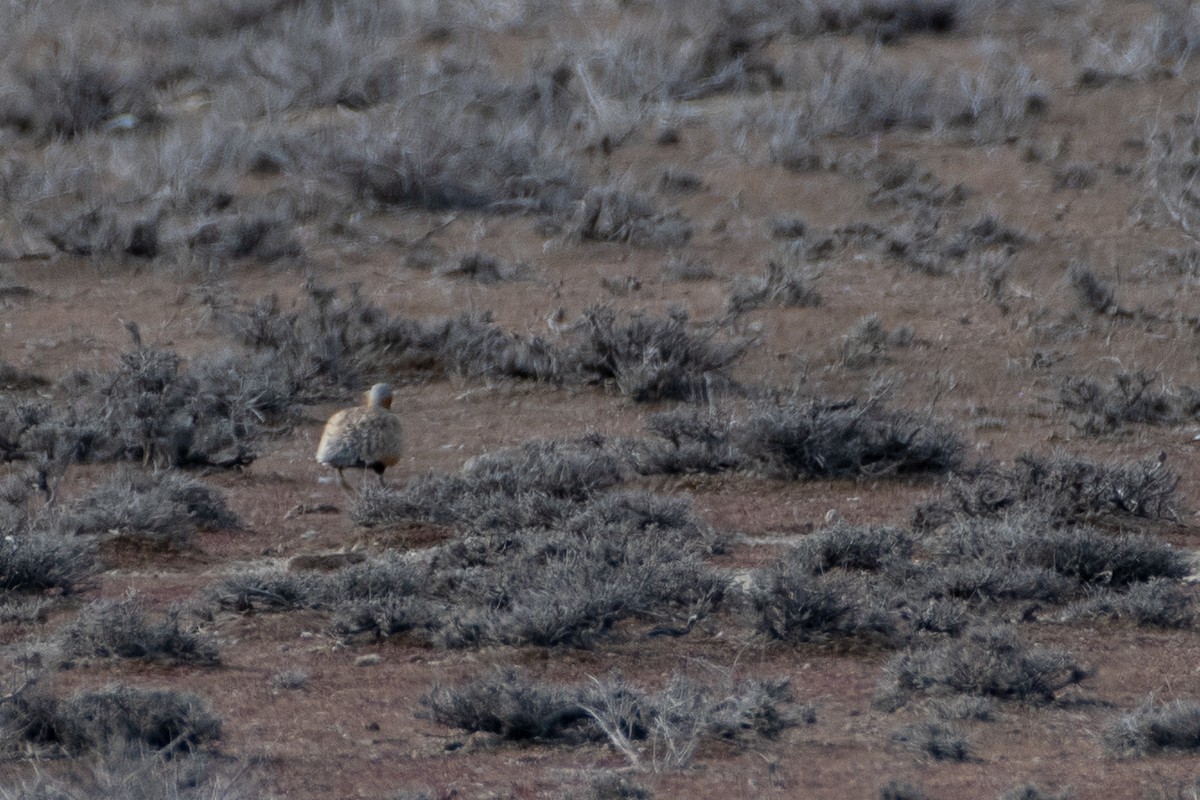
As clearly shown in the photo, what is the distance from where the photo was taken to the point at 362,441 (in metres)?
9.12

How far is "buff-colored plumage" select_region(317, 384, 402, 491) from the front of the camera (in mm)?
9133

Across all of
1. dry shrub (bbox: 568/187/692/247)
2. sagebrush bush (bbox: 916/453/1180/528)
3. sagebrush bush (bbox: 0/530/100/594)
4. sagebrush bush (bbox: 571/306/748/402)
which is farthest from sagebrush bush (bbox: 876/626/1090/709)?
dry shrub (bbox: 568/187/692/247)

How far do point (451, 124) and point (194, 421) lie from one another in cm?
737

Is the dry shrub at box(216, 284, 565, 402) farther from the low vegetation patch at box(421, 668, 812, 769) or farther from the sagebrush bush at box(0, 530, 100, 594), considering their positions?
the low vegetation patch at box(421, 668, 812, 769)

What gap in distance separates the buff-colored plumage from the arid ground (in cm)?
35

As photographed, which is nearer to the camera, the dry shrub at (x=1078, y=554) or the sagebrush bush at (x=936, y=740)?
the sagebrush bush at (x=936, y=740)

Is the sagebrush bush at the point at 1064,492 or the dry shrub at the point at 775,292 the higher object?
the sagebrush bush at the point at 1064,492

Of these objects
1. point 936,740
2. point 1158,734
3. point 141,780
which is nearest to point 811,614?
point 936,740

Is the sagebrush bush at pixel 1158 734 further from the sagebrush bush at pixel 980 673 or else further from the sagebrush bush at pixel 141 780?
the sagebrush bush at pixel 141 780

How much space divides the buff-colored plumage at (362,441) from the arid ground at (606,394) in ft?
1.13

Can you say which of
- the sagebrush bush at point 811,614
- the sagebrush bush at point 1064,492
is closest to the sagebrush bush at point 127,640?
the sagebrush bush at point 811,614

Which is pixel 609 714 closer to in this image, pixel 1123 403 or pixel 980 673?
→ pixel 980 673

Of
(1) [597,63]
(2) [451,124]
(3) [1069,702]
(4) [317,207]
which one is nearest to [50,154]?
(4) [317,207]

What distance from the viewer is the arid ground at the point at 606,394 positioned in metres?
5.17
